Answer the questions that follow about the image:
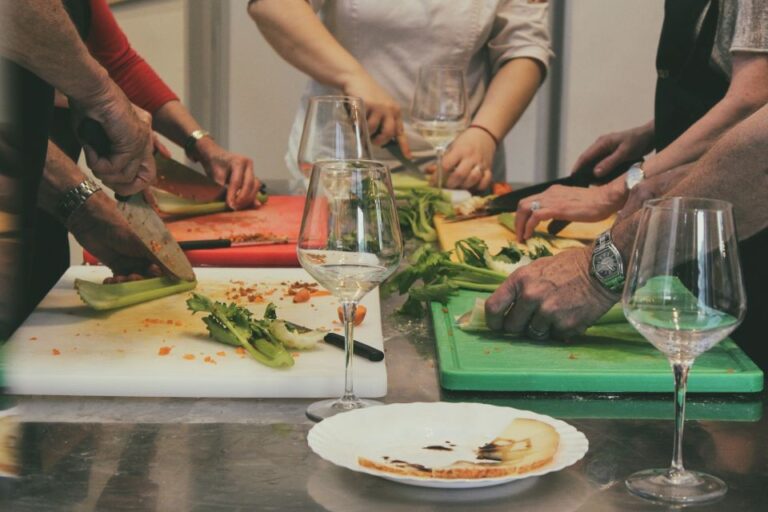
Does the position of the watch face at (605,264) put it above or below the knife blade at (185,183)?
below

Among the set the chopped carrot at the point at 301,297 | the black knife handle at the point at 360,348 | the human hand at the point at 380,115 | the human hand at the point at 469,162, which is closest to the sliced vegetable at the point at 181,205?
the human hand at the point at 380,115

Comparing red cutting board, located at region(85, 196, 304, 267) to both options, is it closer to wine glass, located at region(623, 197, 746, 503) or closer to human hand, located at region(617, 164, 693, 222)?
human hand, located at region(617, 164, 693, 222)

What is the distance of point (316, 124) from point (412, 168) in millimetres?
935

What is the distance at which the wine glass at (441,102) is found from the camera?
2.44 metres

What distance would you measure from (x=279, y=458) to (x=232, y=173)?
4.88 feet

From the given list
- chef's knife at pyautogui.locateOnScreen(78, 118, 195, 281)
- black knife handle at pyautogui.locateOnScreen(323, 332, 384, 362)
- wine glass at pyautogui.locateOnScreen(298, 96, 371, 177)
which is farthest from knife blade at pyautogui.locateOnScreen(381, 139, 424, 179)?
black knife handle at pyautogui.locateOnScreen(323, 332, 384, 362)

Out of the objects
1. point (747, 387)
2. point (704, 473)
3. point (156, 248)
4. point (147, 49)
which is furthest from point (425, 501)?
point (147, 49)

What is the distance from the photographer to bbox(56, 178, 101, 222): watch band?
1717 mm

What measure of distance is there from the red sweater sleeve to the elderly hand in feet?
4.14

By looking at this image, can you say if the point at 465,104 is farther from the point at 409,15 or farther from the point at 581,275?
the point at 581,275


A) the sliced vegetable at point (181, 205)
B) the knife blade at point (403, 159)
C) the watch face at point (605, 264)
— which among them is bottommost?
the watch face at point (605, 264)

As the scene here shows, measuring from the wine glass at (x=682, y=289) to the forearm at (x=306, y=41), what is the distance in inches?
69.2

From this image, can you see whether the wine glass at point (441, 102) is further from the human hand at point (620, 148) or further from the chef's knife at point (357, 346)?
the chef's knife at point (357, 346)

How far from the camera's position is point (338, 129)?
1.86 m
